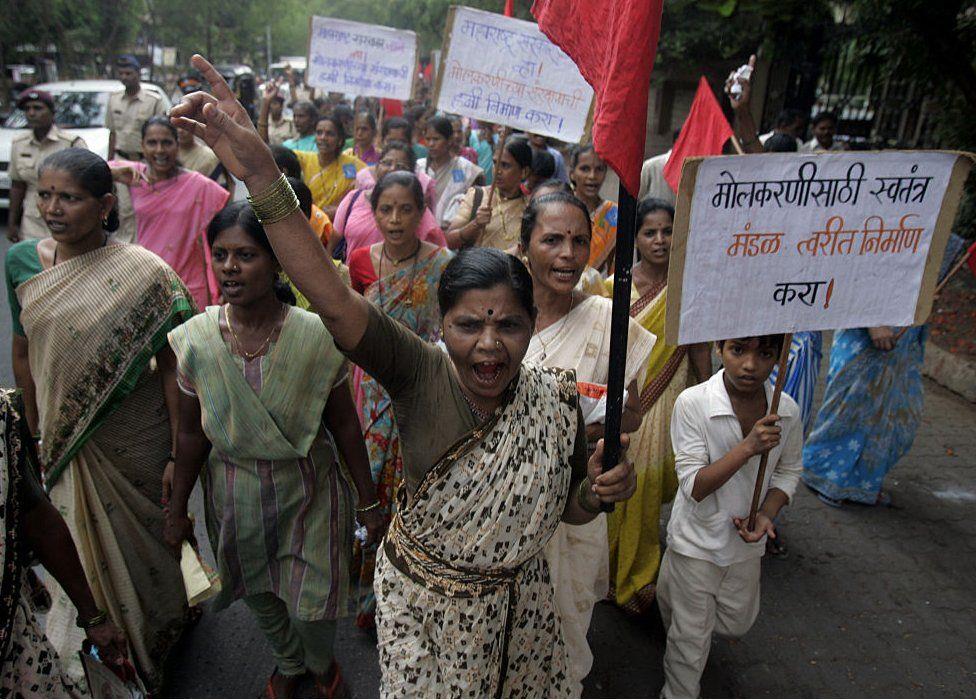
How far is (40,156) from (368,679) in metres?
5.58

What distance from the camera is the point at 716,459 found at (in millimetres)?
2641

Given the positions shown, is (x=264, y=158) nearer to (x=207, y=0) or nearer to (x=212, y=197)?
(x=212, y=197)

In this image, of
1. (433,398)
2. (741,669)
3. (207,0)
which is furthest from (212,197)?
(207,0)

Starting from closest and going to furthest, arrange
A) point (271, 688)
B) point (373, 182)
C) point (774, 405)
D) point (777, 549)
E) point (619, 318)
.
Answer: point (619, 318) → point (774, 405) → point (271, 688) → point (777, 549) → point (373, 182)

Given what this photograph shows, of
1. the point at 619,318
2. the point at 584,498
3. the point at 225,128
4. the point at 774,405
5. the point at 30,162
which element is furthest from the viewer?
the point at 30,162

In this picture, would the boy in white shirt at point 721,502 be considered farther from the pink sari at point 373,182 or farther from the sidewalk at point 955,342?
the sidewalk at point 955,342

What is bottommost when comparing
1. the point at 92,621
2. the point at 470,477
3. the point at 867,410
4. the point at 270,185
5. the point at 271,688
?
the point at 271,688

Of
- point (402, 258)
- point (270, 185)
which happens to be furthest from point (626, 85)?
point (402, 258)

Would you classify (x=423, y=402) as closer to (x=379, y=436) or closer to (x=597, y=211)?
(x=379, y=436)

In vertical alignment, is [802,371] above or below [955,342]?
above

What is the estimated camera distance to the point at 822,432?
14.7 feet

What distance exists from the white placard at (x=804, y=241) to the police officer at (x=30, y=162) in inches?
200

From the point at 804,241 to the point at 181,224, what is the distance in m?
3.61

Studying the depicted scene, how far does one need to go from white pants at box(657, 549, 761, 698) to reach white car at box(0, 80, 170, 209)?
35.6ft
